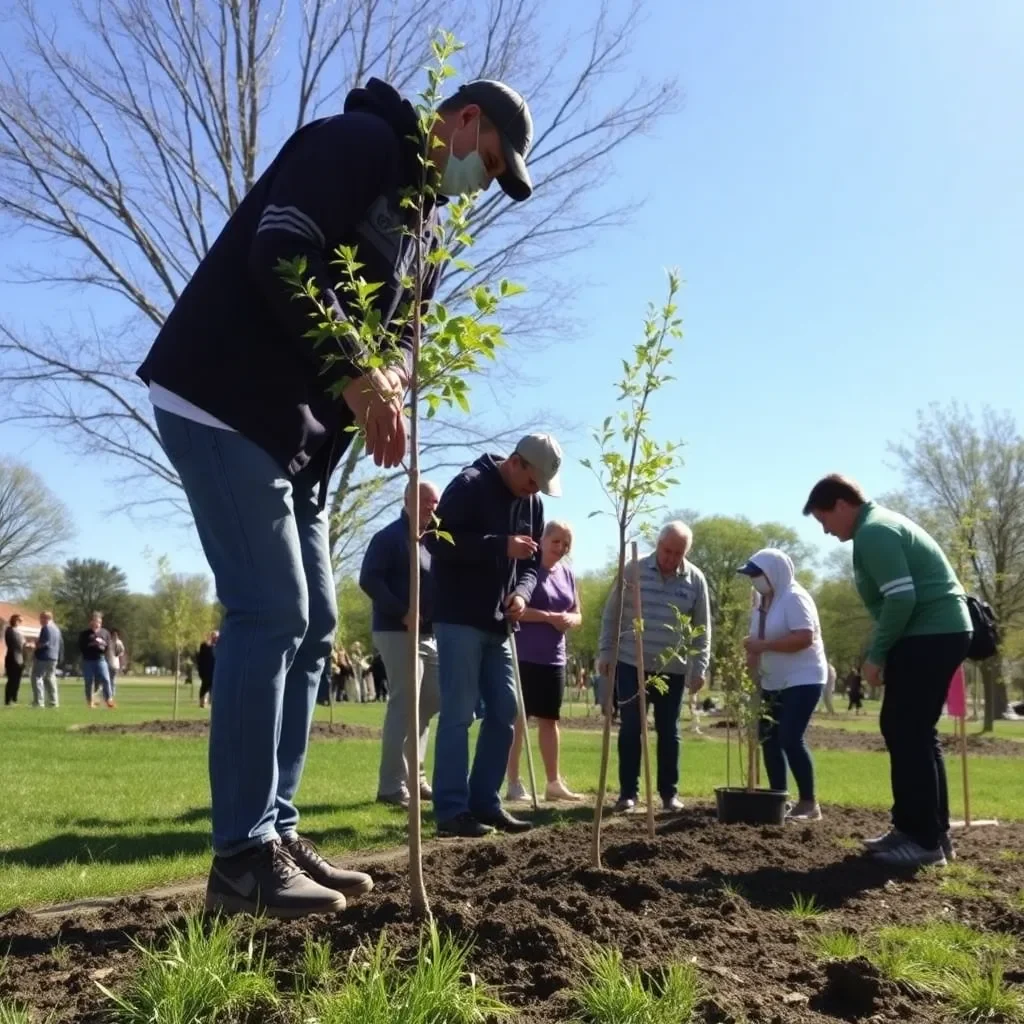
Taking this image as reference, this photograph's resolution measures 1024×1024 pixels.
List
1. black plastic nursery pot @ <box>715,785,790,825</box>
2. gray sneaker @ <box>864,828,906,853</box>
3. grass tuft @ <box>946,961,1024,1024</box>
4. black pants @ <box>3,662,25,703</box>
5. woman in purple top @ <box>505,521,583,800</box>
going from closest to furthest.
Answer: grass tuft @ <box>946,961,1024,1024</box> → gray sneaker @ <box>864,828,906,853</box> → black plastic nursery pot @ <box>715,785,790,825</box> → woman in purple top @ <box>505,521,583,800</box> → black pants @ <box>3,662,25,703</box>

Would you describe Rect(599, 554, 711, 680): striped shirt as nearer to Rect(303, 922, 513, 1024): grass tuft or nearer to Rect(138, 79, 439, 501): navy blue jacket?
Rect(138, 79, 439, 501): navy blue jacket

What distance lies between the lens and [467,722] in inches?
225

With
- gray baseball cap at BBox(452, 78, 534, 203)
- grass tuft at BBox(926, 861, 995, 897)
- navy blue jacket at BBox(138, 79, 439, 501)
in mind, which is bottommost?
grass tuft at BBox(926, 861, 995, 897)

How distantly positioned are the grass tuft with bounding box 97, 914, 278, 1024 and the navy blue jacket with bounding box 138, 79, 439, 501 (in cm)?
132

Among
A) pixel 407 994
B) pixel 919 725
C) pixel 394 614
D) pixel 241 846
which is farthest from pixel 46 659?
pixel 407 994

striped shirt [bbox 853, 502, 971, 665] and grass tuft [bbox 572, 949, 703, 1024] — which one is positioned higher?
striped shirt [bbox 853, 502, 971, 665]

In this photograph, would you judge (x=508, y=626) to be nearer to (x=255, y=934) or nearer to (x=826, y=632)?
(x=255, y=934)

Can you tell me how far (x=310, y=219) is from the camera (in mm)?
2904

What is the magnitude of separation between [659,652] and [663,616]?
337 millimetres

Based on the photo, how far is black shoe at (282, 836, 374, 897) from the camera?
10.1 feet

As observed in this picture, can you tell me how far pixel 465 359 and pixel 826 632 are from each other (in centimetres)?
5701

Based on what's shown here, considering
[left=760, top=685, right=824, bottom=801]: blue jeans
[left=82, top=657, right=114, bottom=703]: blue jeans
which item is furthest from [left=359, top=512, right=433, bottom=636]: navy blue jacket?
[left=82, top=657, right=114, bottom=703]: blue jeans

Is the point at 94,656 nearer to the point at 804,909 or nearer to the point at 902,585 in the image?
the point at 902,585

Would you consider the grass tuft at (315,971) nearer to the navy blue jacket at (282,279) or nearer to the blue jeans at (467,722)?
the navy blue jacket at (282,279)
